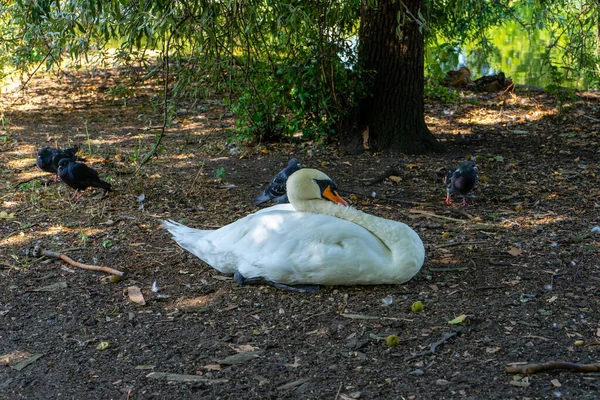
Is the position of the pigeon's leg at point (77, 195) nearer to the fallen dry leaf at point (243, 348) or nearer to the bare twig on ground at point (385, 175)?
the bare twig on ground at point (385, 175)

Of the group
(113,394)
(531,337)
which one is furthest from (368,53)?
(113,394)

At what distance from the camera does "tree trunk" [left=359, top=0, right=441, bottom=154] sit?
831 cm

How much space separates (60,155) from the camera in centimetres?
797

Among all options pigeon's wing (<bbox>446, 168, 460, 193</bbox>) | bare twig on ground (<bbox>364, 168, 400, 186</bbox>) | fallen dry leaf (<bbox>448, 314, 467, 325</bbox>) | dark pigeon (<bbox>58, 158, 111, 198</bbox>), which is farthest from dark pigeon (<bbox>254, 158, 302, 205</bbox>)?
fallen dry leaf (<bbox>448, 314, 467, 325</bbox>)

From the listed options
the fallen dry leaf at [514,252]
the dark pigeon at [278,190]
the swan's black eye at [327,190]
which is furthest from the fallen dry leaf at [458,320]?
the dark pigeon at [278,190]

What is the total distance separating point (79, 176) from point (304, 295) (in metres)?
3.37

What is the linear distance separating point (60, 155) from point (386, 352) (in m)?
5.28

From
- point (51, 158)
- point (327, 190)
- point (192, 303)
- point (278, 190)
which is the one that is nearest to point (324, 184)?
point (327, 190)

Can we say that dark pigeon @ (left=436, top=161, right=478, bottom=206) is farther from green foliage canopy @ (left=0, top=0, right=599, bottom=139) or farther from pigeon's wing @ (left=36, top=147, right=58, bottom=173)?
pigeon's wing @ (left=36, top=147, right=58, bottom=173)

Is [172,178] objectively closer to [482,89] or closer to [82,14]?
[82,14]

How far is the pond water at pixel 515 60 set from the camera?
14.2 meters

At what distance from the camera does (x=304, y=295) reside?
4945mm

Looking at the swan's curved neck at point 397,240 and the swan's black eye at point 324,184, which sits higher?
the swan's black eye at point 324,184

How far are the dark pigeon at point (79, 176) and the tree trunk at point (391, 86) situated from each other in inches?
135
